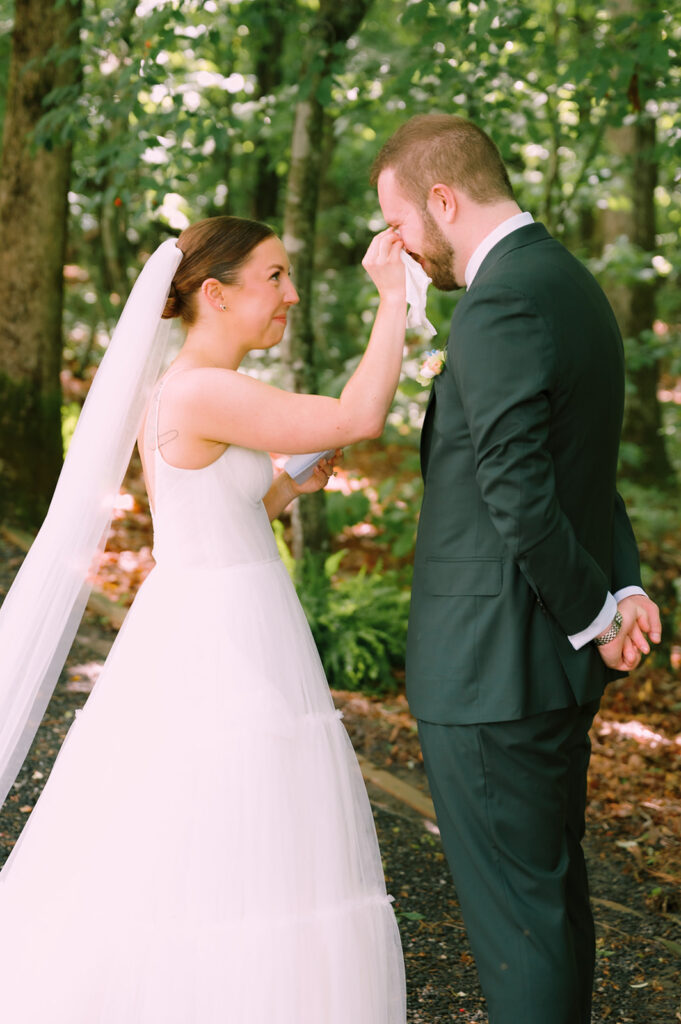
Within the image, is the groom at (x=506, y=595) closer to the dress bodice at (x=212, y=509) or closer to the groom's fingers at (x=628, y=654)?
the groom's fingers at (x=628, y=654)

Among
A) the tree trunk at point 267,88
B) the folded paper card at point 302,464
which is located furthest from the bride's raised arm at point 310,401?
the tree trunk at point 267,88

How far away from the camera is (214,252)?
2.71 meters

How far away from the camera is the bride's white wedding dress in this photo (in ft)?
7.95

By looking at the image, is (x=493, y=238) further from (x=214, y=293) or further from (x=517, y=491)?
(x=214, y=293)

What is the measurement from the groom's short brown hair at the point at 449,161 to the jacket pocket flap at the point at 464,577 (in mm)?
825

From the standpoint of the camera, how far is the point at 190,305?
2768 mm

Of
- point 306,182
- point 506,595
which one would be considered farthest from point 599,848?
point 306,182

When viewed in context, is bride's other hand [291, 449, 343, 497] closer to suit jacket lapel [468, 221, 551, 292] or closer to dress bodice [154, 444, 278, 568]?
dress bodice [154, 444, 278, 568]

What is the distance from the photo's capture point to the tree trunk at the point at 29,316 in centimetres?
760

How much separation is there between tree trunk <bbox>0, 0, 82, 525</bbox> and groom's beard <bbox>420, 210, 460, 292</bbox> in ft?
19.4

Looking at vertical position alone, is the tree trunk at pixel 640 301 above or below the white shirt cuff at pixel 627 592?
above

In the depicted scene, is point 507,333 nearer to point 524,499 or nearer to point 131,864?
point 524,499

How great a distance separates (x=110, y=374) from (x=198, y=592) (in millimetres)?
642

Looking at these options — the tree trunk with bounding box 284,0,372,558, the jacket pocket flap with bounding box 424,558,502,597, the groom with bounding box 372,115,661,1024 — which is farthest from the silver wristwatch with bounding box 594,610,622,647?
the tree trunk with bounding box 284,0,372,558
